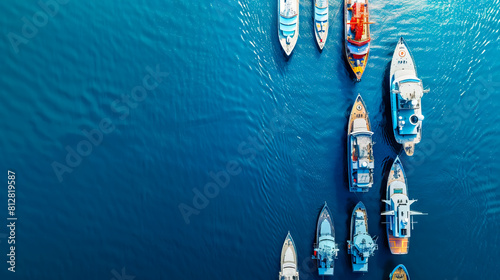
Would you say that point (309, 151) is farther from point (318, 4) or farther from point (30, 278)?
point (30, 278)

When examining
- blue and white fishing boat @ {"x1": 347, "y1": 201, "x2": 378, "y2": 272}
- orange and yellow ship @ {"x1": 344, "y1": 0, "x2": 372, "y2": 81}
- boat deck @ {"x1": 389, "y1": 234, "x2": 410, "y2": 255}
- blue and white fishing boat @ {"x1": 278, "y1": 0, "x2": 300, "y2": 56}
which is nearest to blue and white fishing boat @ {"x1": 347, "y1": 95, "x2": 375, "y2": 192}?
blue and white fishing boat @ {"x1": 347, "y1": 201, "x2": 378, "y2": 272}

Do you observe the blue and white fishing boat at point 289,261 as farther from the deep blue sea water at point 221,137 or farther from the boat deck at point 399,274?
the boat deck at point 399,274

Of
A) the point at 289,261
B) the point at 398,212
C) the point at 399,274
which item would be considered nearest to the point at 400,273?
the point at 399,274

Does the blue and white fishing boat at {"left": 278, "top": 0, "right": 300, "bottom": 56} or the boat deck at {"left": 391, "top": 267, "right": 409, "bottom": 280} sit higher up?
the blue and white fishing boat at {"left": 278, "top": 0, "right": 300, "bottom": 56}

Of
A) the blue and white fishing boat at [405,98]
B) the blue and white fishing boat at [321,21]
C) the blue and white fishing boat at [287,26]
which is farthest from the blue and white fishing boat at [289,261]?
the blue and white fishing boat at [321,21]

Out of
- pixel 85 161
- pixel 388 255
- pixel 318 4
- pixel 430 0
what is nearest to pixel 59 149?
pixel 85 161

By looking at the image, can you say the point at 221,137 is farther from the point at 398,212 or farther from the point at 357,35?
the point at 398,212

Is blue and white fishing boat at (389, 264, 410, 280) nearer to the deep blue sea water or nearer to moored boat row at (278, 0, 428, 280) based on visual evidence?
moored boat row at (278, 0, 428, 280)
